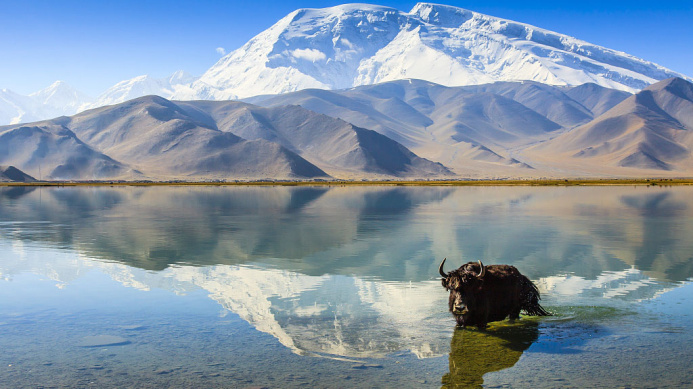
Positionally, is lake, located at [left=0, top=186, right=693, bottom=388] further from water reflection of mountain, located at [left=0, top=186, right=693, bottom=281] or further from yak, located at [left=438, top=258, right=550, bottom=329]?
yak, located at [left=438, top=258, right=550, bottom=329]

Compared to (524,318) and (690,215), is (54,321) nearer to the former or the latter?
(524,318)

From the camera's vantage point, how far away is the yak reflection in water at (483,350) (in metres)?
12.2

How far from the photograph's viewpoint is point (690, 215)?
171ft

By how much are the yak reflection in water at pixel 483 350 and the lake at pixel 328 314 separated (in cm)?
5

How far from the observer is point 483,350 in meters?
13.8

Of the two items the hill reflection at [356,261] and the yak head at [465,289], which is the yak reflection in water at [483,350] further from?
the yak head at [465,289]

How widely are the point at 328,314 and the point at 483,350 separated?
4.80 m

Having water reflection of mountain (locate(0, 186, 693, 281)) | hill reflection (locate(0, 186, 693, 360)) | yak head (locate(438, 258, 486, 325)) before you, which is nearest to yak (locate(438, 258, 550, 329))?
yak head (locate(438, 258, 486, 325))

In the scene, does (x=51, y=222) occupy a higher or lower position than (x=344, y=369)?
higher

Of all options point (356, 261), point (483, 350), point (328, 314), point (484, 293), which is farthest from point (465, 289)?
point (356, 261)

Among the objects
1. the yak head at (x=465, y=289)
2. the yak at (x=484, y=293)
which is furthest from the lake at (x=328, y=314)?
the yak head at (x=465, y=289)

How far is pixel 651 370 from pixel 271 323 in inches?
343

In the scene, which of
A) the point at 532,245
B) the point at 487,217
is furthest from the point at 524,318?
the point at 487,217

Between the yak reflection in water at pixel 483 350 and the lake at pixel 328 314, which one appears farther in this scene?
the lake at pixel 328 314
